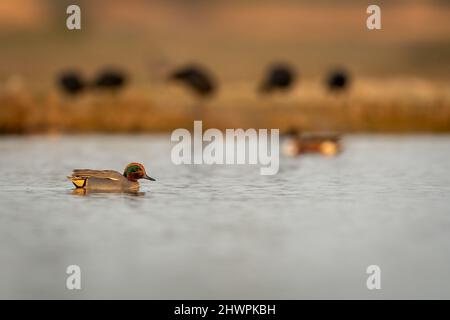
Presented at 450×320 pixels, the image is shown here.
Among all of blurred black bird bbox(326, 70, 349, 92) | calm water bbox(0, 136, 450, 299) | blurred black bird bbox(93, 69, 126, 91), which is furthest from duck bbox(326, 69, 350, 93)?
calm water bbox(0, 136, 450, 299)

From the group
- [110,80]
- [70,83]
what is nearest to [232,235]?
[70,83]

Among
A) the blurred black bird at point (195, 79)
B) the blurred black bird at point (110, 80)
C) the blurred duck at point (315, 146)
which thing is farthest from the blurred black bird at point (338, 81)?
the blurred duck at point (315, 146)

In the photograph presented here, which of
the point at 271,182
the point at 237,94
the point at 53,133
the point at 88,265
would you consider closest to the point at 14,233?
the point at 88,265

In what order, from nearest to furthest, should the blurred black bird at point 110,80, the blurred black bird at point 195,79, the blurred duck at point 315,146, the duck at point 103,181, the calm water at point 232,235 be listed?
the calm water at point 232,235 → the duck at point 103,181 → the blurred duck at point 315,146 → the blurred black bird at point 195,79 → the blurred black bird at point 110,80

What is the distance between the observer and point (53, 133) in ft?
145

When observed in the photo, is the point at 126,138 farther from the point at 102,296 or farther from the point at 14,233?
the point at 102,296

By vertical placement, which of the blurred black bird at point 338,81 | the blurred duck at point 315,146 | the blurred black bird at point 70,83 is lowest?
the blurred duck at point 315,146

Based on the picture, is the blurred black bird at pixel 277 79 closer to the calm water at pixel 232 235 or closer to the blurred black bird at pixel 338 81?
the blurred black bird at pixel 338 81

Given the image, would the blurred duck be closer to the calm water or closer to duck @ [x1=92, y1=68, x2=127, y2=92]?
the calm water

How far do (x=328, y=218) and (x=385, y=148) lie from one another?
2024 cm

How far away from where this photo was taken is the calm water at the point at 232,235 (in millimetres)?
10477

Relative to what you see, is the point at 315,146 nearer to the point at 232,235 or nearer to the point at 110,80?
the point at 232,235

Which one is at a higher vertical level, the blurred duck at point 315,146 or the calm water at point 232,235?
the blurred duck at point 315,146

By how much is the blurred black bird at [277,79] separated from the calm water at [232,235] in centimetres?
3219
